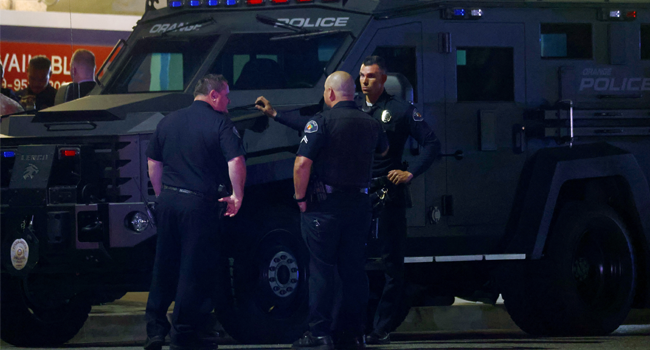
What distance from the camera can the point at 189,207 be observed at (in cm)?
668

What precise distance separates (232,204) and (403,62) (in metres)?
1.97

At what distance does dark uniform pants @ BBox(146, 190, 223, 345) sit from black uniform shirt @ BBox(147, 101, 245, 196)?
108 mm

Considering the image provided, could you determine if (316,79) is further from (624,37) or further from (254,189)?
(624,37)

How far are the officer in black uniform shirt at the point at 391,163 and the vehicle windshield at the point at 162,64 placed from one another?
899mm

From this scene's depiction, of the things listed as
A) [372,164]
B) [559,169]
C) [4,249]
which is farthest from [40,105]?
[559,169]

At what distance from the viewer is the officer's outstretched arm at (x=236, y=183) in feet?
21.8

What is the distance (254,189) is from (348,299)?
1075 mm

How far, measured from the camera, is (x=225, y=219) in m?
7.18

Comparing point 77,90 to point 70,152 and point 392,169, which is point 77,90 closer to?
point 70,152

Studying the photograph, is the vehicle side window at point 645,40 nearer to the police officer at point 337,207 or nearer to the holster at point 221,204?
the police officer at point 337,207

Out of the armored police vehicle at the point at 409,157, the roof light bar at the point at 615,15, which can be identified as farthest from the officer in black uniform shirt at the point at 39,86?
the roof light bar at the point at 615,15

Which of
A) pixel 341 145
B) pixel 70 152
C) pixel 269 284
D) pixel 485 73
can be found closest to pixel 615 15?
pixel 485 73

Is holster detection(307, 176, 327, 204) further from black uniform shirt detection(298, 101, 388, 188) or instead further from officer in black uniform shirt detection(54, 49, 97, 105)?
officer in black uniform shirt detection(54, 49, 97, 105)

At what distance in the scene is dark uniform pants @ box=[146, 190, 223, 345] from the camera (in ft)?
22.0
